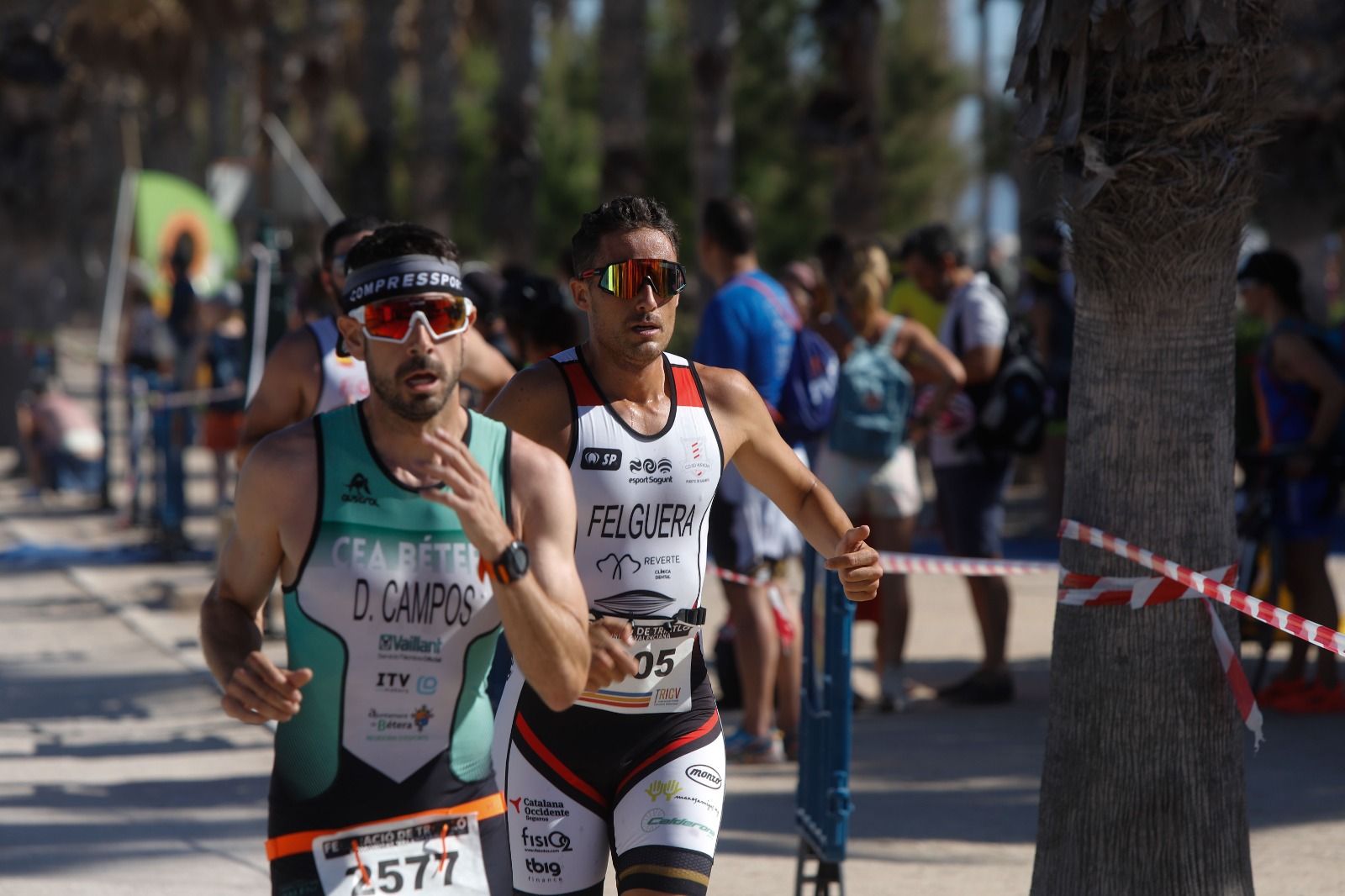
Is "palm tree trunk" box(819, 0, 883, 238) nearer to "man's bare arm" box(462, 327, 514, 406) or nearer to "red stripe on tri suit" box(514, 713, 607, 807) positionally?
"man's bare arm" box(462, 327, 514, 406)

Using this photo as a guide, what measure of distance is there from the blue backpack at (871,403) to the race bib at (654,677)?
390cm

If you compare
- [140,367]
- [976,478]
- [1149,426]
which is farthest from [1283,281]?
[140,367]

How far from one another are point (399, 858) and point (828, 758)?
2.25 m

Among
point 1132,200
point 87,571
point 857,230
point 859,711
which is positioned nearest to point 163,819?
point 859,711

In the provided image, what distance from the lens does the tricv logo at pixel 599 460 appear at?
3.91 metres

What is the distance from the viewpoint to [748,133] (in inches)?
1182

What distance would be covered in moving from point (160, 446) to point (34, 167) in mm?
6661

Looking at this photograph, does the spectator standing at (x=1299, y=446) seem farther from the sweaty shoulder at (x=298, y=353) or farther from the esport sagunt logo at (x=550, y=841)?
the esport sagunt logo at (x=550, y=841)

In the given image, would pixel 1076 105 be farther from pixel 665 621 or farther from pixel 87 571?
pixel 87 571

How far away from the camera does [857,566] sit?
3881mm

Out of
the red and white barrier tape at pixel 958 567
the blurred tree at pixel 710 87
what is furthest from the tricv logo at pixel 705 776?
the blurred tree at pixel 710 87

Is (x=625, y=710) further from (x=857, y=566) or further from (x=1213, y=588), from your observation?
(x=1213, y=588)

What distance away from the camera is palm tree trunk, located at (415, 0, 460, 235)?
1827cm

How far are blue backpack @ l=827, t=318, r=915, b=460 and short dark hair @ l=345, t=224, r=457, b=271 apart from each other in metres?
4.51
